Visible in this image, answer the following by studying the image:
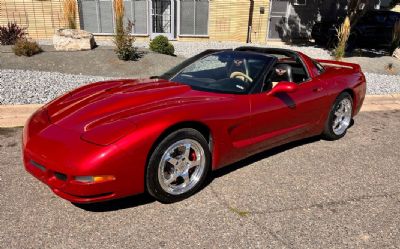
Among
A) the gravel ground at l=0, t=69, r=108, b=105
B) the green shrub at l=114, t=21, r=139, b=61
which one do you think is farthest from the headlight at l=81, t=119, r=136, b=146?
the green shrub at l=114, t=21, r=139, b=61

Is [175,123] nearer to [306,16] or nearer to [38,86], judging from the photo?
[38,86]

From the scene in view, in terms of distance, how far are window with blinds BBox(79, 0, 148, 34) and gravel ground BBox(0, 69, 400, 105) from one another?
24.2ft

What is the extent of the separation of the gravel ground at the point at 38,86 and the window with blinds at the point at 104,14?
290 inches

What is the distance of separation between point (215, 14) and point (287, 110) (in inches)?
500

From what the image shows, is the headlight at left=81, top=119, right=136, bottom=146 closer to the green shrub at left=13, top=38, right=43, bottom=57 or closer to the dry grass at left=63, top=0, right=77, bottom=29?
the green shrub at left=13, top=38, right=43, bottom=57

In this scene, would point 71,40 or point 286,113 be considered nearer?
point 286,113

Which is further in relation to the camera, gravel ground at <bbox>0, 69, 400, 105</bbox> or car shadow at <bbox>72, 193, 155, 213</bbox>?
gravel ground at <bbox>0, 69, 400, 105</bbox>

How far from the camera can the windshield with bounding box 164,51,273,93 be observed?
3938 mm

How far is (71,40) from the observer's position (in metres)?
10.2

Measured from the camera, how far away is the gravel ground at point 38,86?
6.51 meters

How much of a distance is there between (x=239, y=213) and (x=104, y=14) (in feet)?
45.4

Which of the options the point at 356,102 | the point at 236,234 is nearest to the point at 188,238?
the point at 236,234

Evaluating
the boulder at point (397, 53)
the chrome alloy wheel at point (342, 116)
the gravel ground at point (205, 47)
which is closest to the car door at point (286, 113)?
the chrome alloy wheel at point (342, 116)

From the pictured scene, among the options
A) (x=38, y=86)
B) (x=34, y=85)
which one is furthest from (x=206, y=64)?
(x=34, y=85)
